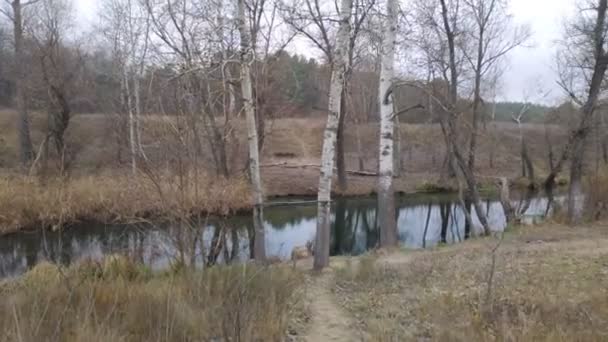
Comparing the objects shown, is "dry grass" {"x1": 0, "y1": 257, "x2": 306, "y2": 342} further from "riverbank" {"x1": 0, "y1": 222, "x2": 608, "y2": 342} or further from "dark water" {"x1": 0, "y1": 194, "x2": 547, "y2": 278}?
"dark water" {"x1": 0, "y1": 194, "x2": 547, "y2": 278}

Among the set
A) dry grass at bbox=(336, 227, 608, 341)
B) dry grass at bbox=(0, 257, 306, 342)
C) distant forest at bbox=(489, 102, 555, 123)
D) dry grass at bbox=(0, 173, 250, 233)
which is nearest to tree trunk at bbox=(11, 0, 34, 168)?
dry grass at bbox=(0, 173, 250, 233)

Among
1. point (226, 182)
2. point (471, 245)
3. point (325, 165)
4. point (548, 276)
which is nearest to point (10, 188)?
point (226, 182)

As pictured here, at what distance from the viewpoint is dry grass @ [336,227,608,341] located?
3945mm

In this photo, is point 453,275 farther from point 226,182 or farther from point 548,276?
point 226,182

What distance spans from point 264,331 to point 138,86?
19396 mm

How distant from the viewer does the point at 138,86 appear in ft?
69.6

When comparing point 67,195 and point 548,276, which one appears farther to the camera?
point 67,195

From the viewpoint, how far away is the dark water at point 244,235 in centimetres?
Result: 807

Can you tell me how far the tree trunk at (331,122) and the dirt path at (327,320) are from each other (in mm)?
1265

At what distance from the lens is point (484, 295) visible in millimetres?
5109

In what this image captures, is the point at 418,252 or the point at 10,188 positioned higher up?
the point at 10,188

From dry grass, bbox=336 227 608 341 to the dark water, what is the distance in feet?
8.44

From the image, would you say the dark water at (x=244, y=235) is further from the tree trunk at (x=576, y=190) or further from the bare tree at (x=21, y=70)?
the bare tree at (x=21, y=70)

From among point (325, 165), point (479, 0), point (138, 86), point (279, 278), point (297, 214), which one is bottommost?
point (297, 214)
